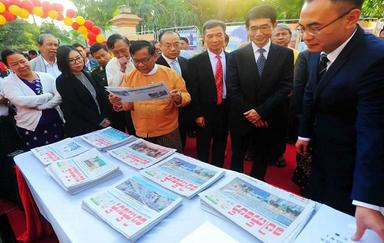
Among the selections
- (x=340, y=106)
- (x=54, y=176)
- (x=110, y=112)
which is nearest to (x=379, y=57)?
(x=340, y=106)

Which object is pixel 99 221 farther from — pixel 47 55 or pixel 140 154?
pixel 47 55

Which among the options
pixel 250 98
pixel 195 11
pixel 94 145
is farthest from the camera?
pixel 195 11

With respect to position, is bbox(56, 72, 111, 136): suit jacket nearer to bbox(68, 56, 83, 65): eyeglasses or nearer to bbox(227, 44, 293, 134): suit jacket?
bbox(68, 56, 83, 65): eyeglasses

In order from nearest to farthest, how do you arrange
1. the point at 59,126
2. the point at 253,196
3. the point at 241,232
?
the point at 241,232 → the point at 253,196 → the point at 59,126

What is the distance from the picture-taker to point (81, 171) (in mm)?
1312

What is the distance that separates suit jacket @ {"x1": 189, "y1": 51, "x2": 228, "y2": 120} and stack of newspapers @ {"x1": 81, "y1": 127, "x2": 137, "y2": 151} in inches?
35.2

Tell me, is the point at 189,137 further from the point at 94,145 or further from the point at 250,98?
the point at 94,145

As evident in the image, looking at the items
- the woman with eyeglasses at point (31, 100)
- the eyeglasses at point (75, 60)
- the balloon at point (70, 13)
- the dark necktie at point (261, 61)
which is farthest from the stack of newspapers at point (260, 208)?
the balloon at point (70, 13)

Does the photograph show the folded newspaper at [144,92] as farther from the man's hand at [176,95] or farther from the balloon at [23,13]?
the balloon at [23,13]

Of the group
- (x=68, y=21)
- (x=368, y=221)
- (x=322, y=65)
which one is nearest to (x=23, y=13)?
(x=68, y=21)

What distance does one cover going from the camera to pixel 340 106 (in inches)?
40.8

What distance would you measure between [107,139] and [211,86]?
1126 mm

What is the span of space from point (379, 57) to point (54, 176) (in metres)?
1.57

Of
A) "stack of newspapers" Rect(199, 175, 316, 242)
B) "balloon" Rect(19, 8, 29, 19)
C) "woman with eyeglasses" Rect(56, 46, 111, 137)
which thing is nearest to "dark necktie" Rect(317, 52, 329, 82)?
"stack of newspapers" Rect(199, 175, 316, 242)
